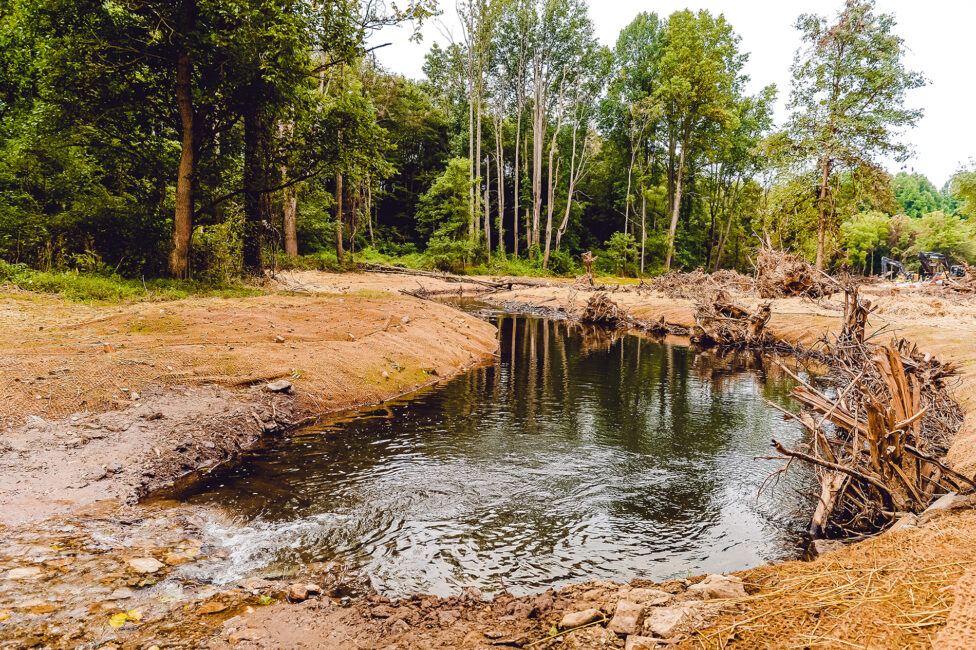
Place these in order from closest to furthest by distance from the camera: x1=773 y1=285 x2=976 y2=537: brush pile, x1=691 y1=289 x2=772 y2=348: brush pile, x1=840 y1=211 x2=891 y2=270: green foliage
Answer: x1=773 y1=285 x2=976 y2=537: brush pile
x1=691 y1=289 x2=772 y2=348: brush pile
x1=840 y1=211 x2=891 y2=270: green foliage

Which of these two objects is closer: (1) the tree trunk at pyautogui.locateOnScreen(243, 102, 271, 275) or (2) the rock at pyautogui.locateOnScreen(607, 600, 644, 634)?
(2) the rock at pyautogui.locateOnScreen(607, 600, 644, 634)

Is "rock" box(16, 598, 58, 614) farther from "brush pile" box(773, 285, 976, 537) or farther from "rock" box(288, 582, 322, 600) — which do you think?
"brush pile" box(773, 285, 976, 537)

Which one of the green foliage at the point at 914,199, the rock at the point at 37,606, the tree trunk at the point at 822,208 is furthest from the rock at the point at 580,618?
the green foliage at the point at 914,199

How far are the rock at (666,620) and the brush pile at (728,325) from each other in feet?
46.3

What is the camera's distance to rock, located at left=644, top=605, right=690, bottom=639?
242 cm

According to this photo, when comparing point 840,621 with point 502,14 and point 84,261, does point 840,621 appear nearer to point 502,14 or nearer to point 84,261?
point 84,261

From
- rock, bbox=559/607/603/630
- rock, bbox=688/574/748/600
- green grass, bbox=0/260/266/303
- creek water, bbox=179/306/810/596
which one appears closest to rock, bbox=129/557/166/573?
creek water, bbox=179/306/810/596

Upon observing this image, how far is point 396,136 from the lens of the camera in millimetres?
38438

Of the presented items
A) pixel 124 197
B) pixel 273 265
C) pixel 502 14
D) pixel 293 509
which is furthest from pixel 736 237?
pixel 293 509

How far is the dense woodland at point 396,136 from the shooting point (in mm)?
12367

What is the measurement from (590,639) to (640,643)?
11.3 inches

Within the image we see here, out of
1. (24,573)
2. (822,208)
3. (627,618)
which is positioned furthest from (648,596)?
(822,208)

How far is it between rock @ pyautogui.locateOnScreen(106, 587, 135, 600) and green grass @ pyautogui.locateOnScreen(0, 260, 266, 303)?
30.7 ft

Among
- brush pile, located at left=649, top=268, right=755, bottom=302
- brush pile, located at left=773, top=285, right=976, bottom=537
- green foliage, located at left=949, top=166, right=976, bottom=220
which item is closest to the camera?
brush pile, located at left=773, top=285, right=976, bottom=537
